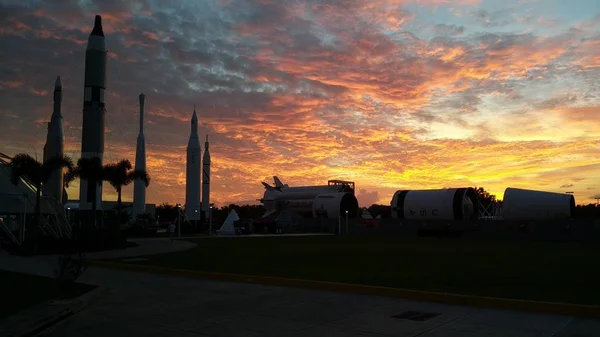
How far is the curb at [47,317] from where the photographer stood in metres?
7.38

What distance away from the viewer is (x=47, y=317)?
8.20 metres

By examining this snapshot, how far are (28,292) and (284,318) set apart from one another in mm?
6531

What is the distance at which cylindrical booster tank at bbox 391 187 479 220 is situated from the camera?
51.5m

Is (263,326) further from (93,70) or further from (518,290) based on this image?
(93,70)

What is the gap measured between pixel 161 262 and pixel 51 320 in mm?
11590

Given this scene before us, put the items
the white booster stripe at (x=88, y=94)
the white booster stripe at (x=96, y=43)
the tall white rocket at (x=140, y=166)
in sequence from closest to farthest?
1. the white booster stripe at (x=88, y=94)
2. the white booster stripe at (x=96, y=43)
3. the tall white rocket at (x=140, y=166)

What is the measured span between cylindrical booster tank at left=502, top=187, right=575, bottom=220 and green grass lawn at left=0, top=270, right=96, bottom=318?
1636 inches

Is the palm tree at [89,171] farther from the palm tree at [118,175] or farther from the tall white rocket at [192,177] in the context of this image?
the tall white rocket at [192,177]

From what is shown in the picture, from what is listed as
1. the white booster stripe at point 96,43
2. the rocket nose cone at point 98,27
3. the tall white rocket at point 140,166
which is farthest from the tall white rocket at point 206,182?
the white booster stripe at point 96,43

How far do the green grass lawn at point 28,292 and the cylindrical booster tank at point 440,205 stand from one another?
4389 cm

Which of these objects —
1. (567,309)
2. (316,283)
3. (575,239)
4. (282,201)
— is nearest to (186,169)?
(282,201)

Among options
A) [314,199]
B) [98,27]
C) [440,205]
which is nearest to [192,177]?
[314,199]

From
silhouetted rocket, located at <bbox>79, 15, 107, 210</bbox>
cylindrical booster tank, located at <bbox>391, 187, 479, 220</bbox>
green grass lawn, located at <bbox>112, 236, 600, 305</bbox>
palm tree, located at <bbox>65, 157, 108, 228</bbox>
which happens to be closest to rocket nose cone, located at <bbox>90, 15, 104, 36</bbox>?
silhouetted rocket, located at <bbox>79, 15, 107, 210</bbox>

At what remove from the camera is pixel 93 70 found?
46406mm
